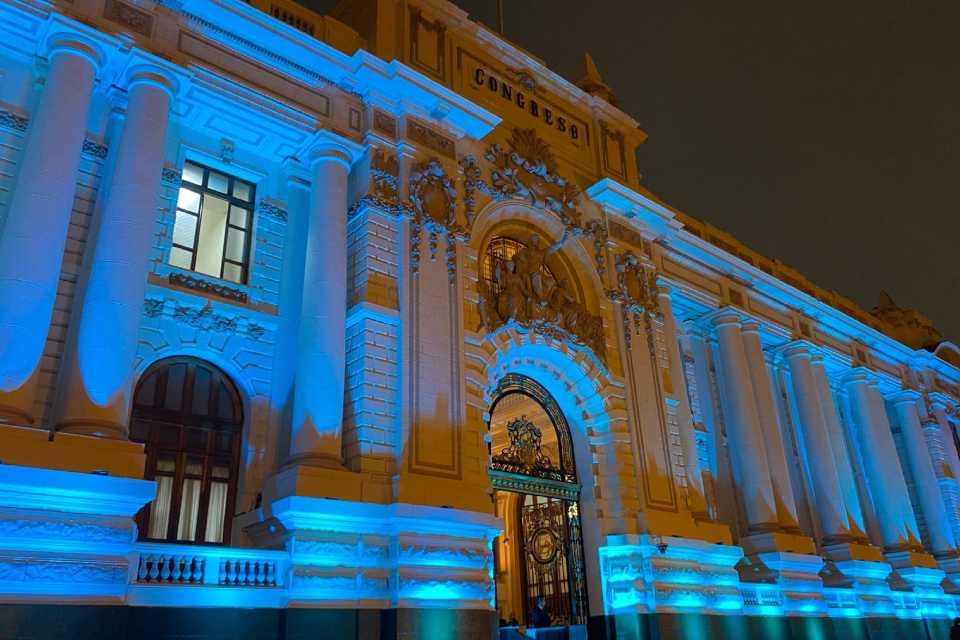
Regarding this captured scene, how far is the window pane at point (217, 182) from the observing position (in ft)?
50.5

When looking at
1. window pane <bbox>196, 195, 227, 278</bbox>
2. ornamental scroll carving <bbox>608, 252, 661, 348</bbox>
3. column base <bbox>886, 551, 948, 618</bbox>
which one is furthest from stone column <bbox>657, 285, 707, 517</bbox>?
window pane <bbox>196, 195, 227, 278</bbox>

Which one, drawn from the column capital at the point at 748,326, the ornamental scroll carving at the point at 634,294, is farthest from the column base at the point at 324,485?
the column capital at the point at 748,326

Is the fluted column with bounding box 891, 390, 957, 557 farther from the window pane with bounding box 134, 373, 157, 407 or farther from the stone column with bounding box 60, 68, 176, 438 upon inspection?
the stone column with bounding box 60, 68, 176, 438

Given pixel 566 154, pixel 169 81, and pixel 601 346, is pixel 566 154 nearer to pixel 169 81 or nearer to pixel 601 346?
pixel 601 346

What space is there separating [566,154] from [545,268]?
3.43 metres

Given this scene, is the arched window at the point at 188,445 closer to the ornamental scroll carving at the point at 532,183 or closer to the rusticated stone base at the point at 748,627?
the ornamental scroll carving at the point at 532,183

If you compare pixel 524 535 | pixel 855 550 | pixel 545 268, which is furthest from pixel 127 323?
pixel 855 550

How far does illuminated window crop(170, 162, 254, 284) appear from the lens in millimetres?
14734

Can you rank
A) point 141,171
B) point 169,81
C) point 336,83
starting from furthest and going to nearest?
point 336,83 → point 169,81 → point 141,171

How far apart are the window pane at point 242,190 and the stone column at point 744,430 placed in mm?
14762

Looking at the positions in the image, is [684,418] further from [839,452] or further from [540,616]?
[839,452]

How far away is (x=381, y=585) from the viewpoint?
1262cm

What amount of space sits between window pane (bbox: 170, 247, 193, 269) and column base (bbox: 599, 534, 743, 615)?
1025 cm

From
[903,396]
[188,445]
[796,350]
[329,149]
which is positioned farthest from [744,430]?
[188,445]
